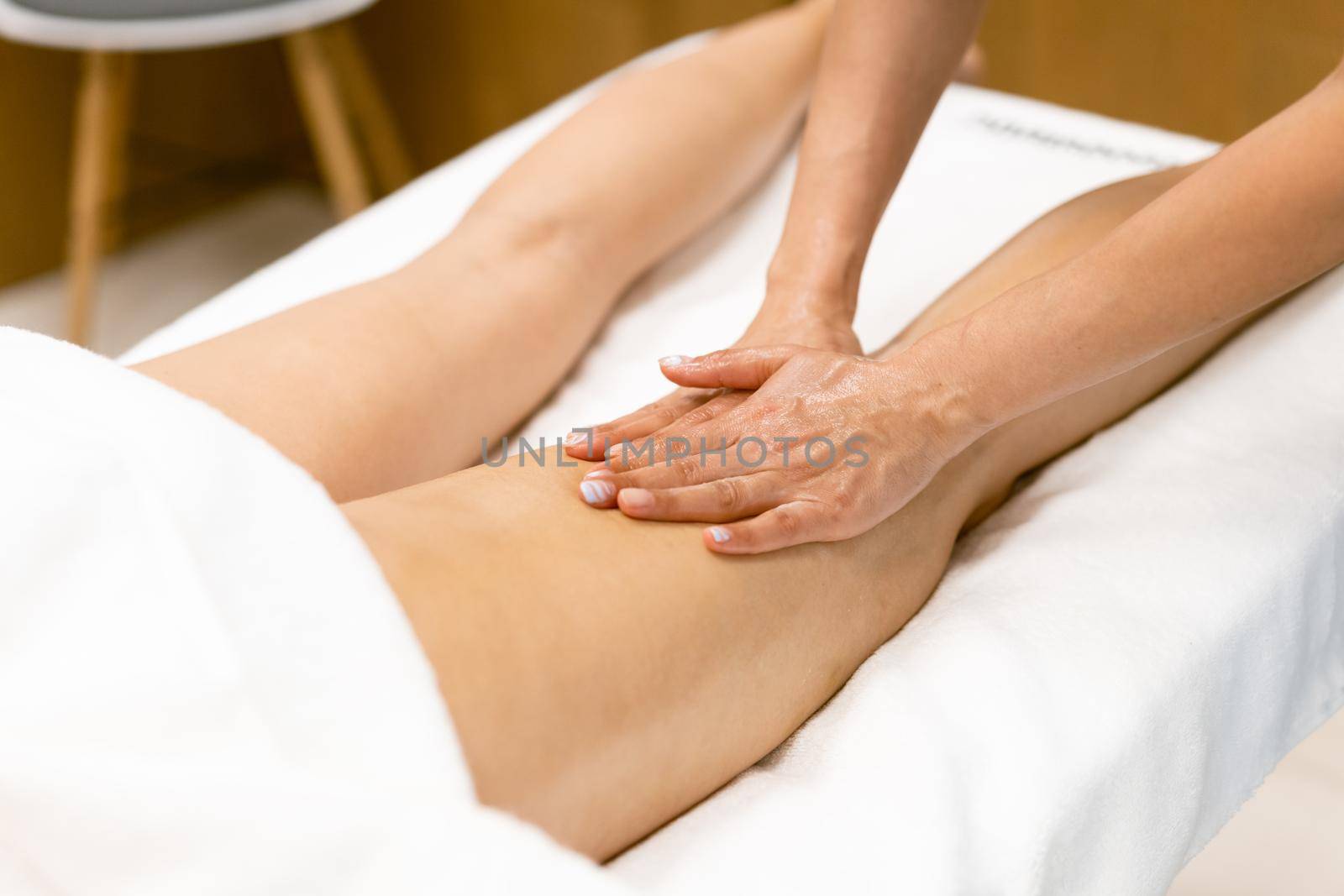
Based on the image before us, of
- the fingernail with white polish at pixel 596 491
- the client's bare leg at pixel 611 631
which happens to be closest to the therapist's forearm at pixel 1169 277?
the client's bare leg at pixel 611 631

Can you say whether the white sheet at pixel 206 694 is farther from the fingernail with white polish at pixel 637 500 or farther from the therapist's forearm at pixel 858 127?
the therapist's forearm at pixel 858 127

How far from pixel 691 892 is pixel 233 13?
1.52 m

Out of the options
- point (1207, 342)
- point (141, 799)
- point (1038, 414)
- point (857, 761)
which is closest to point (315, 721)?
point (141, 799)

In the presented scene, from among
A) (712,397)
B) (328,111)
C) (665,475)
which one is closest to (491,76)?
(328,111)

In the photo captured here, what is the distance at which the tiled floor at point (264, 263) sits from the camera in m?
1.24

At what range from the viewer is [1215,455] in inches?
39.9

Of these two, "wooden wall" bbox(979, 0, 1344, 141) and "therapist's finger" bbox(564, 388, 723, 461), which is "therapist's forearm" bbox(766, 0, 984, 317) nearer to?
"therapist's finger" bbox(564, 388, 723, 461)

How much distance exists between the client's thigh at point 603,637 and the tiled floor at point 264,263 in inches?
22.6

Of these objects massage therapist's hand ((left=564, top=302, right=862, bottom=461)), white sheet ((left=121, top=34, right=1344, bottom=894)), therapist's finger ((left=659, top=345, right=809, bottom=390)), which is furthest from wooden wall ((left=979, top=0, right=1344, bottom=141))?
therapist's finger ((left=659, top=345, right=809, bottom=390))

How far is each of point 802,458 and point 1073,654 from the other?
0.21m

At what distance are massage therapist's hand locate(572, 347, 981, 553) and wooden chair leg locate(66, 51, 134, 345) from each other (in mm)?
1441

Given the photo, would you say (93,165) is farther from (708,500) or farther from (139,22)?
(708,500)

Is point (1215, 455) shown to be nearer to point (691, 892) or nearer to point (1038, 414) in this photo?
point (1038, 414)

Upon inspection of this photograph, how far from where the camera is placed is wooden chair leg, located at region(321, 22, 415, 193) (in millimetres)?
2230
